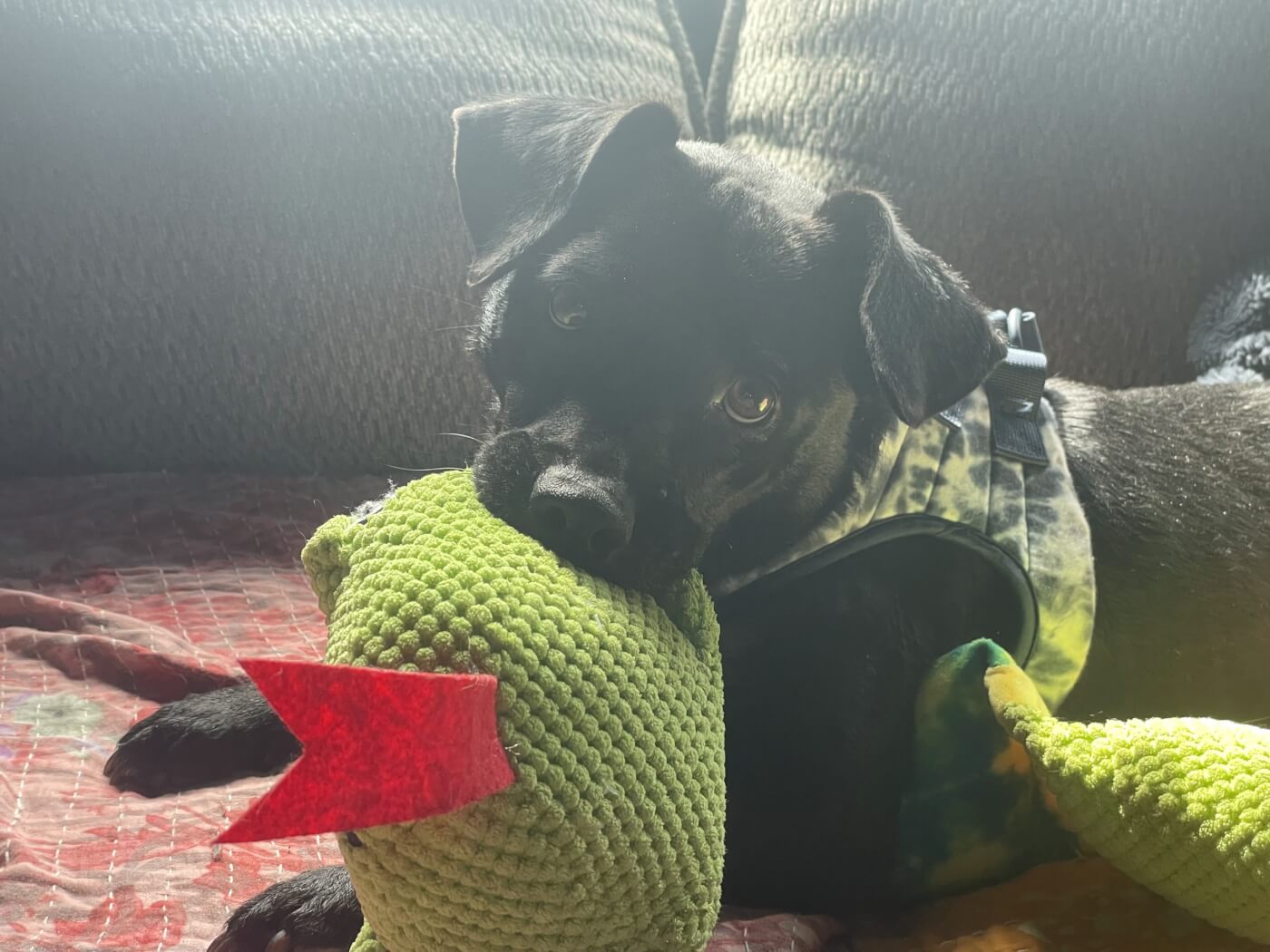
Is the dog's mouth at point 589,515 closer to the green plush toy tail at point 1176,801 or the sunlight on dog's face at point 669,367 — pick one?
the sunlight on dog's face at point 669,367

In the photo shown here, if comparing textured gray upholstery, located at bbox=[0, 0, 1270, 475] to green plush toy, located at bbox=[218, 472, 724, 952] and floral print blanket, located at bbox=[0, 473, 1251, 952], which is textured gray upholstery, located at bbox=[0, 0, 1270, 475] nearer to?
floral print blanket, located at bbox=[0, 473, 1251, 952]

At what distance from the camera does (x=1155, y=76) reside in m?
1.92

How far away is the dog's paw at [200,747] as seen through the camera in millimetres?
1068

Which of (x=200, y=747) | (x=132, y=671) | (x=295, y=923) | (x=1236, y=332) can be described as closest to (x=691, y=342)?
(x=295, y=923)

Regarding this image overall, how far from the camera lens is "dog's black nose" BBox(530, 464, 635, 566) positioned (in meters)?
0.73

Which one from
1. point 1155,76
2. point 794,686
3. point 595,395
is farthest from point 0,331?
point 1155,76

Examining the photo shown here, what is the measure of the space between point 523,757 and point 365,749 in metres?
0.11

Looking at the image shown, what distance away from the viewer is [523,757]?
0.58 meters

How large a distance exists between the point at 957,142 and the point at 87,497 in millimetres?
1756

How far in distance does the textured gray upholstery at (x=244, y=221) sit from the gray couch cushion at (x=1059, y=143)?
1.32 ft

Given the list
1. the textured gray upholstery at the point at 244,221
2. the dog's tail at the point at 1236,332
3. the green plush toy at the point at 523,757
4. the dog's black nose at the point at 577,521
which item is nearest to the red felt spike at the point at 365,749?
the green plush toy at the point at 523,757

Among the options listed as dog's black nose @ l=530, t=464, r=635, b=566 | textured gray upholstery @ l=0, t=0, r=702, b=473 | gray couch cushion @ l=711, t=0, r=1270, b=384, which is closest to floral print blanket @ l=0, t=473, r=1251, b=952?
textured gray upholstery @ l=0, t=0, r=702, b=473

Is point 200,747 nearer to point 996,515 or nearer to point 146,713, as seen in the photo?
point 146,713

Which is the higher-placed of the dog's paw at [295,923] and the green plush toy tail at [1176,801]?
the green plush toy tail at [1176,801]
